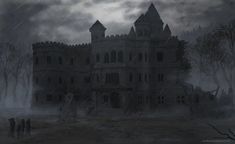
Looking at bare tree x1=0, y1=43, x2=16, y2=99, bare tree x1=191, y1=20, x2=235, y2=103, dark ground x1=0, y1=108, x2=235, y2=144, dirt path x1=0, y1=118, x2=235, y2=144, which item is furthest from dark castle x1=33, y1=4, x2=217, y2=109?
bare tree x1=0, y1=43, x2=16, y2=99

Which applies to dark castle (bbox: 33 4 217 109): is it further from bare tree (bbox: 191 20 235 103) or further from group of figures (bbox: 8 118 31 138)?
group of figures (bbox: 8 118 31 138)

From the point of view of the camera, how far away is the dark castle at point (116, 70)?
60312mm

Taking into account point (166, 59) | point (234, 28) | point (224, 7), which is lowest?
point (166, 59)

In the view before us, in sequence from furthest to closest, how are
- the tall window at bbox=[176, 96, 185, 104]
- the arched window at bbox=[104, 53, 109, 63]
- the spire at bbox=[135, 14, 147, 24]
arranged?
the spire at bbox=[135, 14, 147, 24] → the arched window at bbox=[104, 53, 109, 63] → the tall window at bbox=[176, 96, 185, 104]

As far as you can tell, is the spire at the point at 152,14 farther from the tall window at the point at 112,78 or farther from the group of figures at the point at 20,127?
the group of figures at the point at 20,127

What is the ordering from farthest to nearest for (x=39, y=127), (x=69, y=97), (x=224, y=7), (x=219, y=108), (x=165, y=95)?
(x=224, y=7), (x=165, y=95), (x=219, y=108), (x=69, y=97), (x=39, y=127)

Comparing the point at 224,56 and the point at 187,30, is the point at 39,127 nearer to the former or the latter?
the point at 224,56

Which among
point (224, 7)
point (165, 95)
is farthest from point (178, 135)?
point (224, 7)

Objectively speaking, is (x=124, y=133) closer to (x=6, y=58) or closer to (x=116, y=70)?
(x=116, y=70)

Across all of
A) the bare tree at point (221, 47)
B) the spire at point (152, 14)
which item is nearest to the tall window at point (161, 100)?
the bare tree at point (221, 47)

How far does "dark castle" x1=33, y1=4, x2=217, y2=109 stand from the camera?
6031 cm

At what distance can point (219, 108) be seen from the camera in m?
55.9

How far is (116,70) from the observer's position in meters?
61.0

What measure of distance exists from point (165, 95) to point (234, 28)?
1552cm
